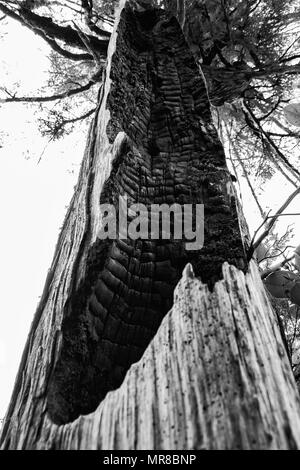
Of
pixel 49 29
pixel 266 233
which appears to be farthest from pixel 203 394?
pixel 49 29

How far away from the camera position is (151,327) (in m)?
0.79

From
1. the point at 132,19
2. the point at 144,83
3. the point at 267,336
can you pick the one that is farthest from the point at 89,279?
the point at 132,19

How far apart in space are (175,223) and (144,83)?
0.83 metres

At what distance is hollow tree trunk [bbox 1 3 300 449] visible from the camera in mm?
533

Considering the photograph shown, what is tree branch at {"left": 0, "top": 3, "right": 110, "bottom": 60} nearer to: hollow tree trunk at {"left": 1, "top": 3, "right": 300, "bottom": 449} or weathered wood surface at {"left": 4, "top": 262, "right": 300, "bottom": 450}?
hollow tree trunk at {"left": 1, "top": 3, "right": 300, "bottom": 449}

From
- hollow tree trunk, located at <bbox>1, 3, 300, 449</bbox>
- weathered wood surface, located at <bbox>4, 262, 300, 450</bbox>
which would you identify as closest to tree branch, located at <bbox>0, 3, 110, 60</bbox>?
hollow tree trunk, located at <bbox>1, 3, 300, 449</bbox>

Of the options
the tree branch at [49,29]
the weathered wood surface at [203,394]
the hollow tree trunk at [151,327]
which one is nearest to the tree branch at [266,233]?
the hollow tree trunk at [151,327]

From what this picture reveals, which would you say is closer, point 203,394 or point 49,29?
point 203,394

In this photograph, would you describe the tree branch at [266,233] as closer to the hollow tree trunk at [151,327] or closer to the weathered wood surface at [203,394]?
the hollow tree trunk at [151,327]

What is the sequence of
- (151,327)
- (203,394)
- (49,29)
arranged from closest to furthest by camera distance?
(203,394) < (151,327) < (49,29)

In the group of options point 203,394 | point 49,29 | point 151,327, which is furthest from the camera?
point 49,29

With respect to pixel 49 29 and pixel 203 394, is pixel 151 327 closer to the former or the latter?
pixel 203 394

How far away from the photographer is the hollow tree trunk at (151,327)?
53 cm
